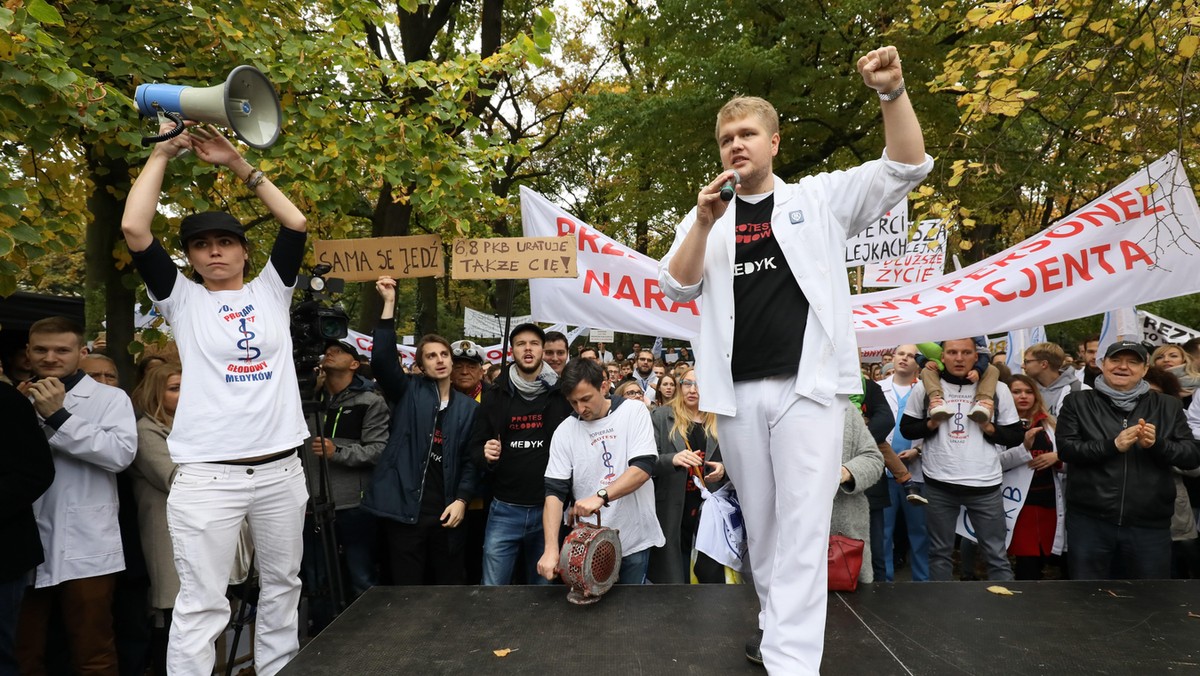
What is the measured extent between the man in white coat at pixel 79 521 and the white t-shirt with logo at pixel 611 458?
2.17 m

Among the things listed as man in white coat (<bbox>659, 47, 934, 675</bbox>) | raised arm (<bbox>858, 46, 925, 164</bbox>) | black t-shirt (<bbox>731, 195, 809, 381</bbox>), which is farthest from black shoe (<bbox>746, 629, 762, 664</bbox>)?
raised arm (<bbox>858, 46, 925, 164</bbox>)

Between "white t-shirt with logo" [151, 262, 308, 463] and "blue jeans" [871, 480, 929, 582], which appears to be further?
"blue jeans" [871, 480, 929, 582]

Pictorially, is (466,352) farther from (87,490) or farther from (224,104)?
(224,104)

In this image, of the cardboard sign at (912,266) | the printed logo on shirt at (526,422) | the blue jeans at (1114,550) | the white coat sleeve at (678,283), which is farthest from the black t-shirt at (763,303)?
the cardboard sign at (912,266)

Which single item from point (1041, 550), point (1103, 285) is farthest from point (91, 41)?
point (1041, 550)


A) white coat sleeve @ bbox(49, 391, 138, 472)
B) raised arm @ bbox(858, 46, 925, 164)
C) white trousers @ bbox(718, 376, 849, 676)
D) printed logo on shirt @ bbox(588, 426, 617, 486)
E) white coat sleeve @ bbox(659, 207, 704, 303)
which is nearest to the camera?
raised arm @ bbox(858, 46, 925, 164)

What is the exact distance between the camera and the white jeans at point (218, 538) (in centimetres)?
301

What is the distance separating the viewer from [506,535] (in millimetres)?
4543

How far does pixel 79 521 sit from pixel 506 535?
7.08 ft

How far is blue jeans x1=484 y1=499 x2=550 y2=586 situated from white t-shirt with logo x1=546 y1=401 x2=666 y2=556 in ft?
1.24

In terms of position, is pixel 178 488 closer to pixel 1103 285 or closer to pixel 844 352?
pixel 844 352

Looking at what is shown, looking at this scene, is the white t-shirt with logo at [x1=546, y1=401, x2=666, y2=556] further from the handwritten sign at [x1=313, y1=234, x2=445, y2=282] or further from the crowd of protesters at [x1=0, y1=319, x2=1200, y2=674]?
the handwritten sign at [x1=313, y1=234, x2=445, y2=282]

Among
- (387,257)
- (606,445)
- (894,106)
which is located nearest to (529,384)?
(606,445)

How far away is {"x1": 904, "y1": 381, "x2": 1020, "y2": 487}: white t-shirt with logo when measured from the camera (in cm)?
514
